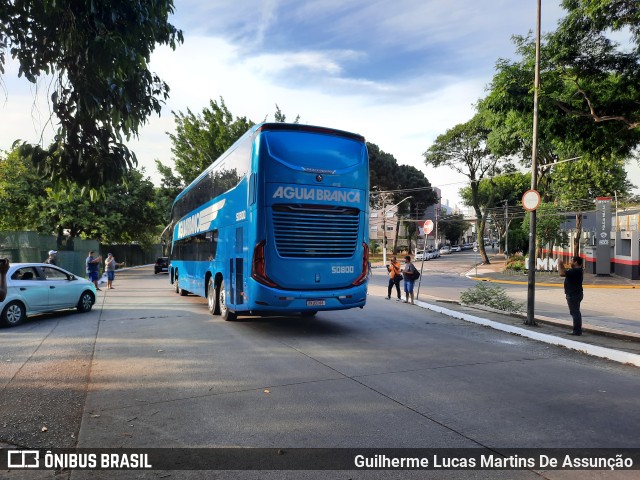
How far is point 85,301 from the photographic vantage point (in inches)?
535

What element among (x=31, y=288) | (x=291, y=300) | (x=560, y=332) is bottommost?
(x=560, y=332)

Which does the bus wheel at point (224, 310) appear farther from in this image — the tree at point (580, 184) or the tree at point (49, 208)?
the tree at point (580, 184)

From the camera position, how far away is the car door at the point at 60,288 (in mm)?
12258

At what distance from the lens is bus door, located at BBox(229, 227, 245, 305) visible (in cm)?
971

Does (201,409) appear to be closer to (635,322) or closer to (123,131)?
(123,131)

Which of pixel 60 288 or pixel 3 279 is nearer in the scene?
pixel 3 279

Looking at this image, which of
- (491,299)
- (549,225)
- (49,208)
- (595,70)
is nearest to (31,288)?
(491,299)

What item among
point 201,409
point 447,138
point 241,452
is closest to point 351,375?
point 201,409

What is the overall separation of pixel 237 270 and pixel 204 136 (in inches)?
1027

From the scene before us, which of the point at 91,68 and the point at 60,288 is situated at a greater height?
the point at 91,68

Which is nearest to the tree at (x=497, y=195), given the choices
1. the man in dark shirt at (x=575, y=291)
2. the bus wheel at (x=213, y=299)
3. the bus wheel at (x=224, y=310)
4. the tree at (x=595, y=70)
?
the tree at (x=595, y=70)

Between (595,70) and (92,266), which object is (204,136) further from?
(595,70)

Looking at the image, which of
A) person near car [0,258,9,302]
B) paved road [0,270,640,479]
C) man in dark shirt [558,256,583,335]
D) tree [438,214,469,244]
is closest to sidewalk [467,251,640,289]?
man in dark shirt [558,256,583,335]

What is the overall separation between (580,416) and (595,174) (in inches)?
1493
